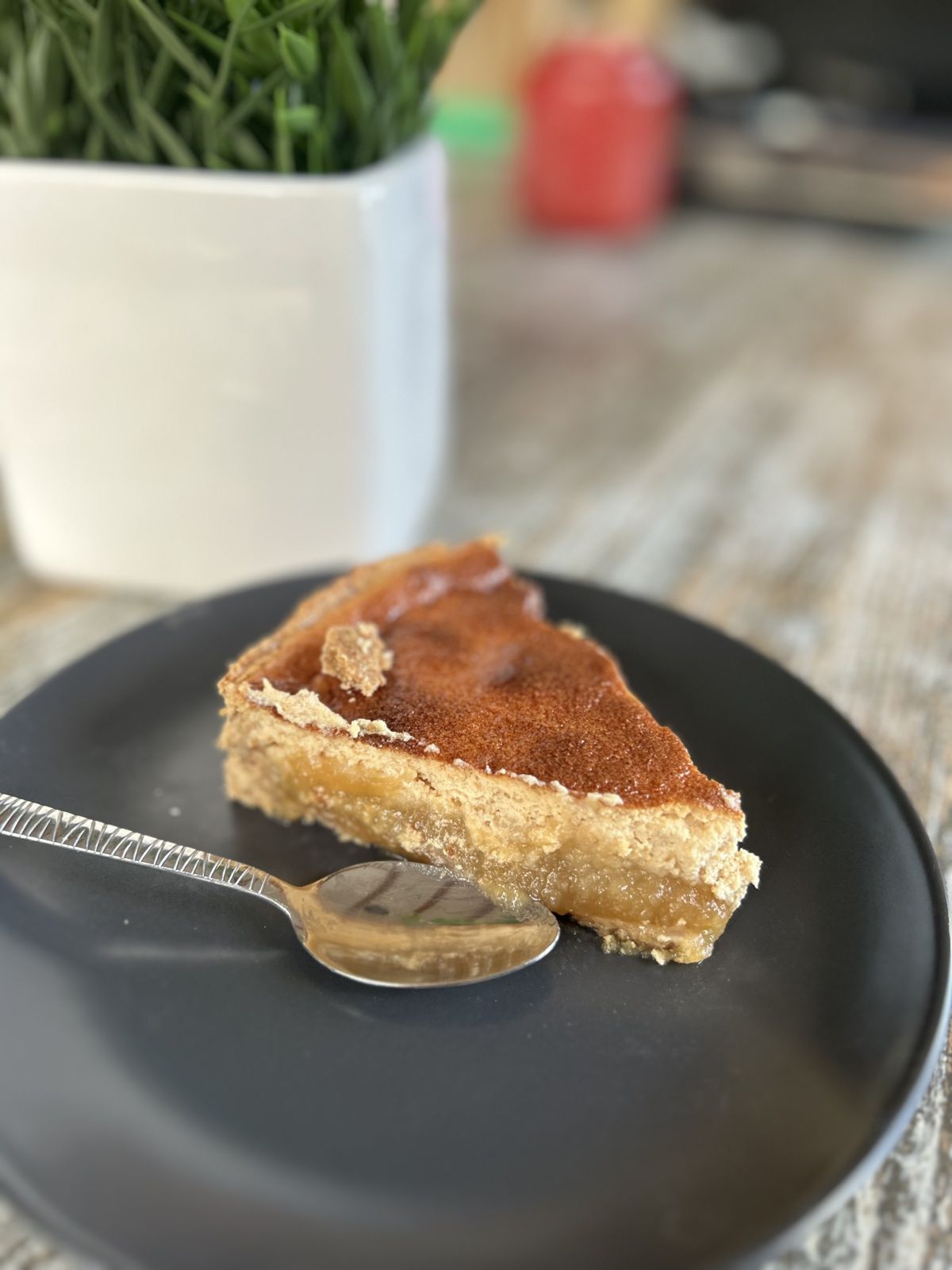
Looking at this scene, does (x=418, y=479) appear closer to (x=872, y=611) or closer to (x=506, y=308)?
(x=872, y=611)

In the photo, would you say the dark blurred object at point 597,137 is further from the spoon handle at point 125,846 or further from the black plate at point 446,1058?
the spoon handle at point 125,846

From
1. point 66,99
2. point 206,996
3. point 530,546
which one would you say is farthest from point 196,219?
point 206,996

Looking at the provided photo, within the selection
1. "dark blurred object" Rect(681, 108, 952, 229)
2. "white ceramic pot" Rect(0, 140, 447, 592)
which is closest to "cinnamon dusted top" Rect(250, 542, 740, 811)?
"white ceramic pot" Rect(0, 140, 447, 592)

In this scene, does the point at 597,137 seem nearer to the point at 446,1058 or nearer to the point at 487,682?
the point at 487,682

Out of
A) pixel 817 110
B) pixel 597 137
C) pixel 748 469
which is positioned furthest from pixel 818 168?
pixel 748 469

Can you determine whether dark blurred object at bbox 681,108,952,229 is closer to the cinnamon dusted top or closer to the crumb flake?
the cinnamon dusted top

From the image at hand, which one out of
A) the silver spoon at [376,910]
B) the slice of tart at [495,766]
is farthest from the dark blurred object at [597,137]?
the silver spoon at [376,910]
